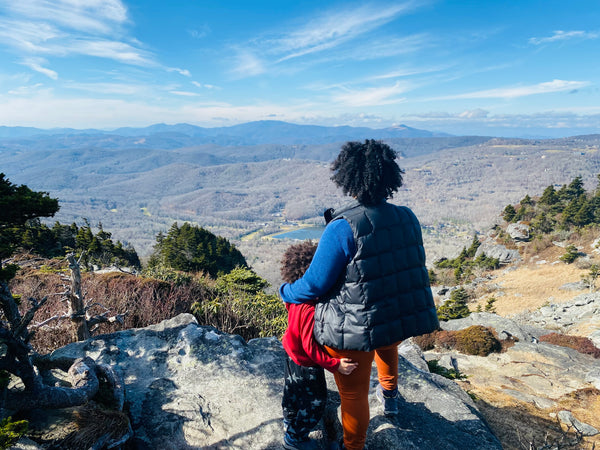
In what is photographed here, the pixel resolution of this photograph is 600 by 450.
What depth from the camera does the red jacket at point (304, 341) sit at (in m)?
1.82

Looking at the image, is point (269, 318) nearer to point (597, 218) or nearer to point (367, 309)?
point (367, 309)

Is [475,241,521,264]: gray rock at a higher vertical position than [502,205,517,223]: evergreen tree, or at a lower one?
lower

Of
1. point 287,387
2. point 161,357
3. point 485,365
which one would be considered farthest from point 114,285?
point 485,365

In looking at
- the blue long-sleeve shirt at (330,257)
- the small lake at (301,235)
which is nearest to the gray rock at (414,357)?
the blue long-sleeve shirt at (330,257)

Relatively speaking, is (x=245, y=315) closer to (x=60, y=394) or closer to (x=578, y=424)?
(x=60, y=394)

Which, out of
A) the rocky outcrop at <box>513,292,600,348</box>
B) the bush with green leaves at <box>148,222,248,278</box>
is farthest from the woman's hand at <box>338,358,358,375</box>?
the bush with green leaves at <box>148,222,248,278</box>

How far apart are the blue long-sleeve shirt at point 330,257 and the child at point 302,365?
20 centimetres

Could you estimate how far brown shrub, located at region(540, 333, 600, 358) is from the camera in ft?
26.3

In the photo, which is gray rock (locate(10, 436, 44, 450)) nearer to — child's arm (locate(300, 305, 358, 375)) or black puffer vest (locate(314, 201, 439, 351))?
child's arm (locate(300, 305, 358, 375))

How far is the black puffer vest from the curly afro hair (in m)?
0.08

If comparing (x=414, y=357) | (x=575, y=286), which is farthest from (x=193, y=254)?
(x=575, y=286)

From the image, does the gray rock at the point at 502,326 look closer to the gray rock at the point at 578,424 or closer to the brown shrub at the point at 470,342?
the brown shrub at the point at 470,342

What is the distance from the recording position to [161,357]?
3.26 meters

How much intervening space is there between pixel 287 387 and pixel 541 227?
104 ft
